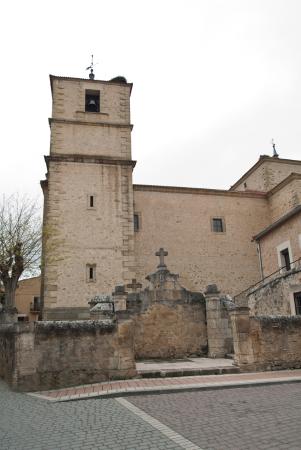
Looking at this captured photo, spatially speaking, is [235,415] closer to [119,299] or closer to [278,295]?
[119,299]

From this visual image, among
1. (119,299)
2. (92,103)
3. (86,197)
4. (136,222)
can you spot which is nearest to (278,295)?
(119,299)

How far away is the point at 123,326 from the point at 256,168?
2289 cm

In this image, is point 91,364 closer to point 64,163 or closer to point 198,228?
point 64,163

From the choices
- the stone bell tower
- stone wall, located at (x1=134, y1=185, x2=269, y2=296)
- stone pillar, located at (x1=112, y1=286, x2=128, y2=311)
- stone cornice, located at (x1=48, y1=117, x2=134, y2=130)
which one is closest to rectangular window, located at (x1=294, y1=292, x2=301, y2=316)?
stone pillar, located at (x1=112, y1=286, x2=128, y2=311)

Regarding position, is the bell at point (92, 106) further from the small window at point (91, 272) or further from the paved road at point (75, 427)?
the paved road at point (75, 427)

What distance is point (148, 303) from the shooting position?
1209cm

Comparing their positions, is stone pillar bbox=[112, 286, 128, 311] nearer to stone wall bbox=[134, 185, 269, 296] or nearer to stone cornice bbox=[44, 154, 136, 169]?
stone wall bbox=[134, 185, 269, 296]

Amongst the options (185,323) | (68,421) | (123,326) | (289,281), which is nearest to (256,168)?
(289,281)

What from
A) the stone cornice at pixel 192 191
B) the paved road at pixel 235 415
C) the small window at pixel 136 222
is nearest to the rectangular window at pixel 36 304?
the small window at pixel 136 222

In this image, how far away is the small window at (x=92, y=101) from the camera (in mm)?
21828

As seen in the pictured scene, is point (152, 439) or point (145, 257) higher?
point (145, 257)

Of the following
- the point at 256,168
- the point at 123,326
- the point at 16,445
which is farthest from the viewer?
the point at 256,168

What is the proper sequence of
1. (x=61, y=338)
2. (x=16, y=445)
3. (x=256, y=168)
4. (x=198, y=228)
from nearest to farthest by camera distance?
(x=16, y=445) < (x=61, y=338) < (x=198, y=228) < (x=256, y=168)

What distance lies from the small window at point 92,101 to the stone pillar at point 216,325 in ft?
47.2
